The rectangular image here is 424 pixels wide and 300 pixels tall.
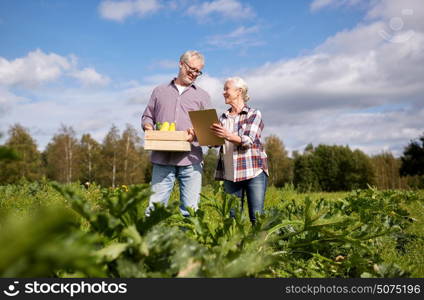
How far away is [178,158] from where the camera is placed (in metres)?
4.52

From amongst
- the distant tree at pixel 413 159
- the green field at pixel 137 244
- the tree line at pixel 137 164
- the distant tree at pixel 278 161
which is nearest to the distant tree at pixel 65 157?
the tree line at pixel 137 164

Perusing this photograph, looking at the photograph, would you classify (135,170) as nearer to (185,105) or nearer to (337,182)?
(337,182)

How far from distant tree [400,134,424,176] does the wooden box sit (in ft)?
116

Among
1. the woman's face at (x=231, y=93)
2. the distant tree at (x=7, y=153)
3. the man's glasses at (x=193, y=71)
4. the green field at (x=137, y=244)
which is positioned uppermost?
the man's glasses at (x=193, y=71)

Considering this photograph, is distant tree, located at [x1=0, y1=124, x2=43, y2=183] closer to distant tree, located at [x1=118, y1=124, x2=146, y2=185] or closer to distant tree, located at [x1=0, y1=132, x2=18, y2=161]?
distant tree, located at [x1=118, y1=124, x2=146, y2=185]

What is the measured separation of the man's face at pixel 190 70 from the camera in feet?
14.8

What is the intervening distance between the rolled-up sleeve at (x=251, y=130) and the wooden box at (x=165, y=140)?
63 centimetres

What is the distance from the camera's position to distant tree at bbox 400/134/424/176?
35156 mm

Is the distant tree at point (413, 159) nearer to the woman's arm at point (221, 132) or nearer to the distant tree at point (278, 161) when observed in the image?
the distant tree at point (278, 161)

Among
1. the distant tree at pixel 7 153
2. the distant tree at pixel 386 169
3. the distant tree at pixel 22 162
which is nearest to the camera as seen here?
the distant tree at pixel 7 153

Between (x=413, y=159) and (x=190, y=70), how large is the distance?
1436 inches

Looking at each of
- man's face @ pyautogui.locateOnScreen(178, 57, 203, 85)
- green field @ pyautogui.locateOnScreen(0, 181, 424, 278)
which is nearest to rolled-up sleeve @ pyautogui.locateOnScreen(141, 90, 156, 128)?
man's face @ pyautogui.locateOnScreen(178, 57, 203, 85)

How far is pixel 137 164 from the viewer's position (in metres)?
39.8

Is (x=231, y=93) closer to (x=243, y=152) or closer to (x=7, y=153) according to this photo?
(x=243, y=152)
